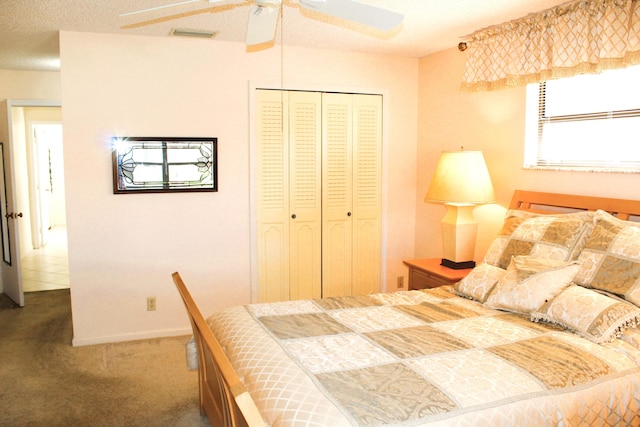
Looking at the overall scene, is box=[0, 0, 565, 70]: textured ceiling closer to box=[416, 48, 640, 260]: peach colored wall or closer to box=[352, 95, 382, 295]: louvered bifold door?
box=[416, 48, 640, 260]: peach colored wall

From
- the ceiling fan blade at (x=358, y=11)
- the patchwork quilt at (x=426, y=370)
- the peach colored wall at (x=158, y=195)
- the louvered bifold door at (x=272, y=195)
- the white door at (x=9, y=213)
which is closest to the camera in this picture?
the patchwork quilt at (x=426, y=370)

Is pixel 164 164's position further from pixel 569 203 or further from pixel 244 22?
pixel 569 203

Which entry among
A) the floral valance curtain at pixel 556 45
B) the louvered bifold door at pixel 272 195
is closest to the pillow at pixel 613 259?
the floral valance curtain at pixel 556 45

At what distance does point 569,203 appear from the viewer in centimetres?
313

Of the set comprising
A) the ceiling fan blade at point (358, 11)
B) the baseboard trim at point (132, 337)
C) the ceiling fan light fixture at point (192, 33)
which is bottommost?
the baseboard trim at point (132, 337)

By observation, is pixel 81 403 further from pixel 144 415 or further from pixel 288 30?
pixel 288 30

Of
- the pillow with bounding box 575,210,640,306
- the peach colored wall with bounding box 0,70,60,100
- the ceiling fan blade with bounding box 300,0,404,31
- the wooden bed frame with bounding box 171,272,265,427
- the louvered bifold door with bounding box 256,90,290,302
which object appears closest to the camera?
the wooden bed frame with bounding box 171,272,265,427

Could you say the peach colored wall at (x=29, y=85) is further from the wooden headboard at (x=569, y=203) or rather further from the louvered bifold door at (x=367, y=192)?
the wooden headboard at (x=569, y=203)

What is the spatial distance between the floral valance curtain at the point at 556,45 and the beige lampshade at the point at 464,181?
557mm

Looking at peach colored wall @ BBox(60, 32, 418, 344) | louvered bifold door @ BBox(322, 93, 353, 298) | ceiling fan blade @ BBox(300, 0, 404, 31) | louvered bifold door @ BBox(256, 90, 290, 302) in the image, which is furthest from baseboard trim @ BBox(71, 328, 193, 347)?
ceiling fan blade @ BBox(300, 0, 404, 31)

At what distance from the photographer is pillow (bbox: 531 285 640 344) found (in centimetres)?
224

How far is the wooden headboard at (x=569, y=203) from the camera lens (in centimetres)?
278

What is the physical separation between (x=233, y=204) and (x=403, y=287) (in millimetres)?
1831

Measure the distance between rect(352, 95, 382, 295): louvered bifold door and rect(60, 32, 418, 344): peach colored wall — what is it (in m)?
0.29
